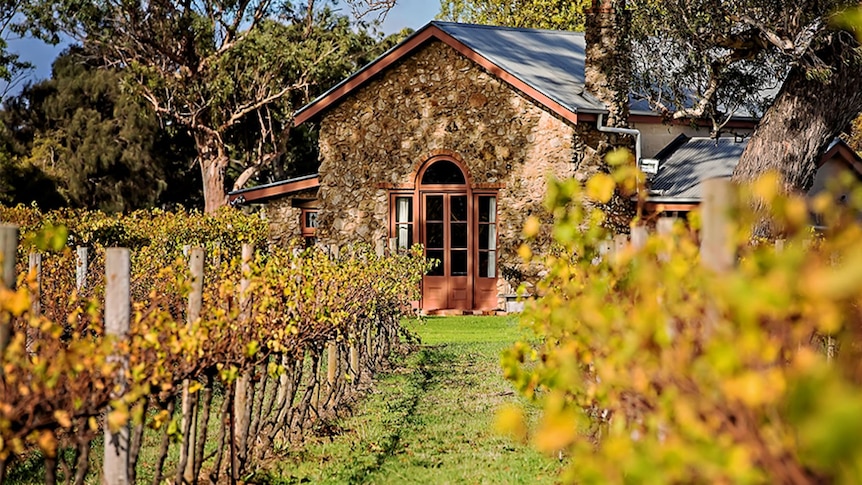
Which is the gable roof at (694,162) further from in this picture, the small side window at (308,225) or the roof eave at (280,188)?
the small side window at (308,225)

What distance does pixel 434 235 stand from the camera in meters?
20.8

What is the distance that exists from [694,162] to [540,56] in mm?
4077

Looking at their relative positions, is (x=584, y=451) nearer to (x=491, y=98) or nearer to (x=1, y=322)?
(x=1, y=322)

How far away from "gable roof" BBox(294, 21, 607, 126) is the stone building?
0.04 meters

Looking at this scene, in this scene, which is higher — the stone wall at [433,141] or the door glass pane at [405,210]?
the stone wall at [433,141]

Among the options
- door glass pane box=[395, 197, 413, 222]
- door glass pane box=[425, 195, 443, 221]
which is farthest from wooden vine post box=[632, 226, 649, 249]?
door glass pane box=[395, 197, 413, 222]

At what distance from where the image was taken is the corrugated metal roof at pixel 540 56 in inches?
790

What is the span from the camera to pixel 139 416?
14.8ft

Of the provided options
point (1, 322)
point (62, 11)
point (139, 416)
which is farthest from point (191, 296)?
point (62, 11)

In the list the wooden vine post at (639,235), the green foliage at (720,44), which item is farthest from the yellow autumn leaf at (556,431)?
the green foliage at (720,44)

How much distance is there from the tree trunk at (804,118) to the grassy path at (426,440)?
534 cm

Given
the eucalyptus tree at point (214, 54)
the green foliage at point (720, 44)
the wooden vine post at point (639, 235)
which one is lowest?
the wooden vine post at point (639, 235)

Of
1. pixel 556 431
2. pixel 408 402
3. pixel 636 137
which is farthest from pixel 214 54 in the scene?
pixel 556 431

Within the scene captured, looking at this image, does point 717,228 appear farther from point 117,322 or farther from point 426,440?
point 426,440
